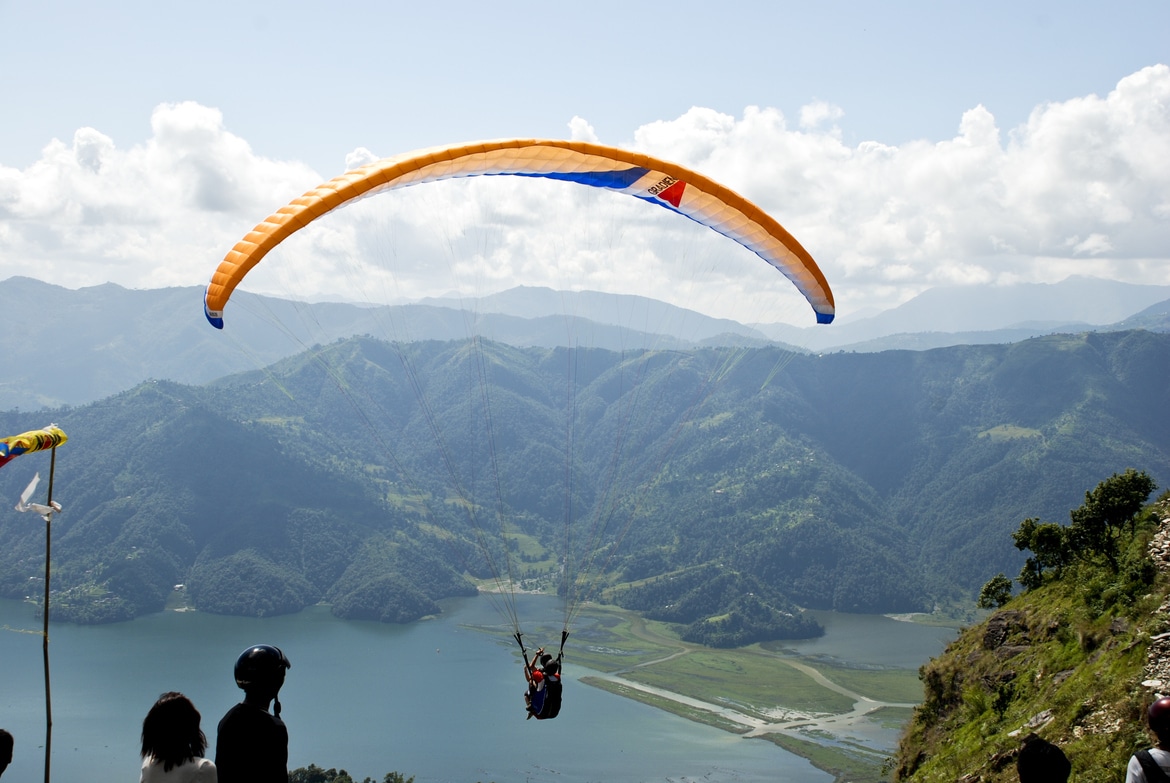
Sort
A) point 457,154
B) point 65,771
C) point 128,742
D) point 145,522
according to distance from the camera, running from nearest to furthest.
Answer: point 457,154 → point 65,771 → point 128,742 → point 145,522

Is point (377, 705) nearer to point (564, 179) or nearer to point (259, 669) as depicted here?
point (564, 179)

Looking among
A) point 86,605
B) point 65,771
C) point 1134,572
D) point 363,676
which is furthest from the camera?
A: point 86,605

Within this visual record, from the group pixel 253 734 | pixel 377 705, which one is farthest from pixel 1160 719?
pixel 377 705

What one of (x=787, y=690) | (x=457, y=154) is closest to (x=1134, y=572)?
(x=457, y=154)

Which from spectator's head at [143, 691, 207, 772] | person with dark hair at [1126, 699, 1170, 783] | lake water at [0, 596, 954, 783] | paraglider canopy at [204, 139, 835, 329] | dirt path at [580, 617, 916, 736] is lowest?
dirt path at [580, 617, 916, 736]

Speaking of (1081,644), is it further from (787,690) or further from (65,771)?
(787,690)

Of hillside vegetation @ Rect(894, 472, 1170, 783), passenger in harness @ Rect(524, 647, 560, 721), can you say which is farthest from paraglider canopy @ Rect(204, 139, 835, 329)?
hillside vegetation @ Rect(894, 472, 1170, 783)

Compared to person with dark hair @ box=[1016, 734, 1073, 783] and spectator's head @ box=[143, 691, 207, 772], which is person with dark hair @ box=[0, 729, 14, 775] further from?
person with dark hair @ box=[1016, 734, 1073, 783]

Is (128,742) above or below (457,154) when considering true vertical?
below

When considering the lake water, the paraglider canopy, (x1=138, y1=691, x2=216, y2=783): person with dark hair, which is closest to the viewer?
(x1=138, y1=691, x2=216, y2=783): person with dark hair
